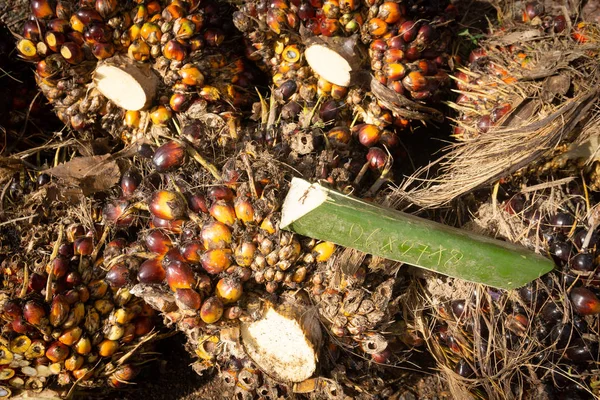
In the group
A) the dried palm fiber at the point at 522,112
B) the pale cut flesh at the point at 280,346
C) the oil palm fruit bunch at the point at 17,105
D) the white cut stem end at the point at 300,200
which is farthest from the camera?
the oil palm fruit bunch at the point at 17,105

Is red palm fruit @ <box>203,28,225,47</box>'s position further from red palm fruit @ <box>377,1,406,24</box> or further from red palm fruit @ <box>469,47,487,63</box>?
red palm fruit @ <box>469,47,487,63</box>

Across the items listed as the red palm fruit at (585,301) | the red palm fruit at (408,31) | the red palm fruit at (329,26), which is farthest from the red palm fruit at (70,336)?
the red palm fruit at (585,301)

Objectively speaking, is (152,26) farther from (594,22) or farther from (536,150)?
(594,22)

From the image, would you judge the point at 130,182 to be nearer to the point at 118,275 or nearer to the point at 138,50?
the point at 118,275

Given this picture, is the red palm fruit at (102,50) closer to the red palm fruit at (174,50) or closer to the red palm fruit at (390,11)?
the red palm fruit at (174,50)

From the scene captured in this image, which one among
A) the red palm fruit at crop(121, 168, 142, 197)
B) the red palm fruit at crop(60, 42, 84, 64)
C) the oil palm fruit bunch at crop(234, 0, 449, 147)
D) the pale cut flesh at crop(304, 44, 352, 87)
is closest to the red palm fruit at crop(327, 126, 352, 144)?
the oil palm fruit bunch at crop(234, 0, 449, 147)

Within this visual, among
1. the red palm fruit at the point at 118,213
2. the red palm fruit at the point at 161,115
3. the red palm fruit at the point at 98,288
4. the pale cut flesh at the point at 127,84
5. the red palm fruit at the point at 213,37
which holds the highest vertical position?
the red palm fruit at the point at 213,37
